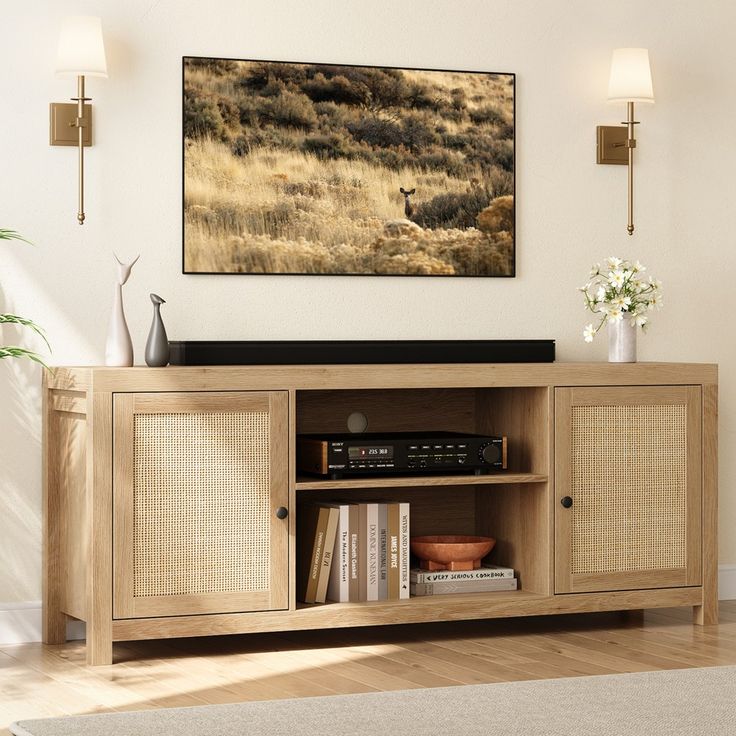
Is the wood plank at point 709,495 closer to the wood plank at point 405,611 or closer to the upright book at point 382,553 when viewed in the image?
the wood plank at point 405,611

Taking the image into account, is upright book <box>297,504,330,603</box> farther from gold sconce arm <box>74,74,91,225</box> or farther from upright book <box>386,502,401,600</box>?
gold sconce arm <box>74,74,91,225</box>

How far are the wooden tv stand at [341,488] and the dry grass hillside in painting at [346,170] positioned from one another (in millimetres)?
456

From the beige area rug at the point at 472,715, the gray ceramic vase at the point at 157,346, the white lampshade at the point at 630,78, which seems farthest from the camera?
the white lampshade at the point at 630,78

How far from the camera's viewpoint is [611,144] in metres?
4.52

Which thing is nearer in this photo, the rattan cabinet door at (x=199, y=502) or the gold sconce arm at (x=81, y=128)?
the rattan cabinet door at (x=199, y=502)

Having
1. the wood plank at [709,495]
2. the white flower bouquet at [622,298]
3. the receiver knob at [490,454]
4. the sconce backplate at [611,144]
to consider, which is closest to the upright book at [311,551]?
the receiver knob at [490,454]

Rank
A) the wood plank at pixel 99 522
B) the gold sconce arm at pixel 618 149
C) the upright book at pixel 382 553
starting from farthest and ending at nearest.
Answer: the gold sconce arm at pixel 618 149
the upright book at pixel 382 553
the wood plank at pixel 99 522

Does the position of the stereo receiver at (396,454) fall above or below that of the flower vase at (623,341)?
below

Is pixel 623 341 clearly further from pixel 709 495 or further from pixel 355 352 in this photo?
pixel 355 352

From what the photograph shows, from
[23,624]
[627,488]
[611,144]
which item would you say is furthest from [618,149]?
[23,624]

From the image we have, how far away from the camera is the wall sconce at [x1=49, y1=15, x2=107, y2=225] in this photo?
12.5 feet

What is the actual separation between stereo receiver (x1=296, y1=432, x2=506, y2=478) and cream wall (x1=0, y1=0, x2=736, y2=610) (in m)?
0.45

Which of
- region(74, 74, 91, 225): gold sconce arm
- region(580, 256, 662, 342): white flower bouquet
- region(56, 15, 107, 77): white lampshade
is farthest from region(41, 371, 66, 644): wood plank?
region(580, 256, 662, 342): white flower bouquet

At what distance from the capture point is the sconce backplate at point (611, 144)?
4508mm
